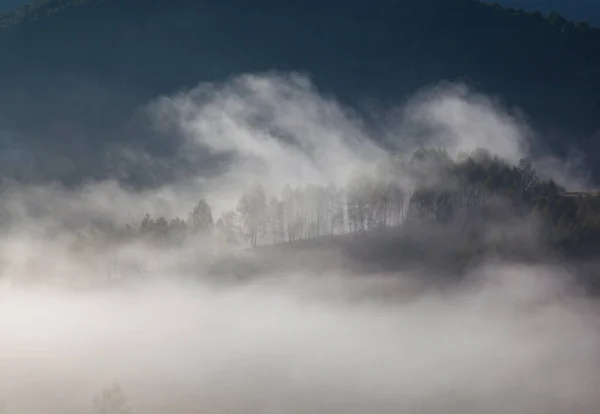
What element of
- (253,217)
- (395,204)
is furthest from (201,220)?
(395,204)

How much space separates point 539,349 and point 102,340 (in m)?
64.2

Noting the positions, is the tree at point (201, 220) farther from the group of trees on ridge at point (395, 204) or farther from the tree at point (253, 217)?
the tree at point (253, 217)

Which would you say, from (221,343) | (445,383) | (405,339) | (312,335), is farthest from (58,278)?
(445,383)

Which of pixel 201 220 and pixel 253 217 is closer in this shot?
pixel 201 220

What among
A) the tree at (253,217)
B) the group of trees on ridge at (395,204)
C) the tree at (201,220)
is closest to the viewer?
the group of trees on ridge at (395,204)

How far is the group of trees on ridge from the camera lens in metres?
137

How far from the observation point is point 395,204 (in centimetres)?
14875

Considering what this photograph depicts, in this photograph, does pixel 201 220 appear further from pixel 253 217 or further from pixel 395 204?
pixel 395 204

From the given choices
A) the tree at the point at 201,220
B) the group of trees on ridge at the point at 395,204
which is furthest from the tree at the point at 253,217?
the tree at the point at 201,220

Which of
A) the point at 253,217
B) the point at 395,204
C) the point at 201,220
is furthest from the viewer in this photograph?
the point at 395,204

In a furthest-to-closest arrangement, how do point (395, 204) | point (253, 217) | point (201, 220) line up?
point (395, 204) < point (253, 217) < point (201, 220)

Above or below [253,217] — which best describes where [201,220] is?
below

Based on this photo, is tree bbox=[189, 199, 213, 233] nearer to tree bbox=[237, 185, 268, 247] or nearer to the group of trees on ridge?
the group of trees on ridge

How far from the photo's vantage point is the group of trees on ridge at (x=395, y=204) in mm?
137125
